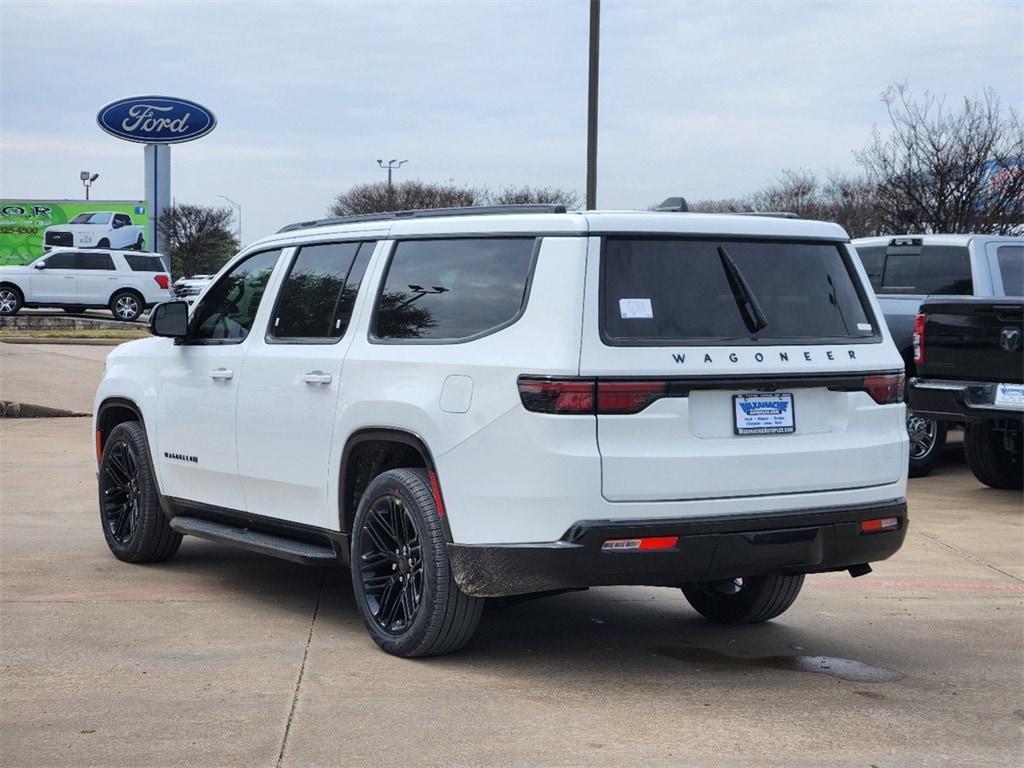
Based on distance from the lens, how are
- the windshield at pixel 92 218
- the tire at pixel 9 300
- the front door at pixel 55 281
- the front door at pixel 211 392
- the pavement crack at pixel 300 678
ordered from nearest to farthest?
the pavement crack at pixel 300 678, the front door at pixel 211 392, the tire at pixel 9 300, the front door at pixel 55 281, the windshield at pixel 92 218

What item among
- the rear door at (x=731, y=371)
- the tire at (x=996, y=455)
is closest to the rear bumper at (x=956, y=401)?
the tire at (x=996, y=455)

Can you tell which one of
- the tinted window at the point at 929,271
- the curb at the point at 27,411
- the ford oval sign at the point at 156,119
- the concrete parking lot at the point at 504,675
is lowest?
the concrete parking lot at the point at 504,675

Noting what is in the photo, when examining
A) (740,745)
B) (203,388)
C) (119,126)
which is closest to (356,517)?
(203,388)

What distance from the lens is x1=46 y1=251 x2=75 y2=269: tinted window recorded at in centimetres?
3550

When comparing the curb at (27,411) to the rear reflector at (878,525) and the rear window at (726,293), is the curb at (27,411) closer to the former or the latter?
the rear window at (726,293)

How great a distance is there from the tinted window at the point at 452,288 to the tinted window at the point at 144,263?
3134 cm

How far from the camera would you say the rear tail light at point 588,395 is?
200 inches

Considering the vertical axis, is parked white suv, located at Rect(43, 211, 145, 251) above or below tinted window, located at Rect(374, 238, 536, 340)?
above

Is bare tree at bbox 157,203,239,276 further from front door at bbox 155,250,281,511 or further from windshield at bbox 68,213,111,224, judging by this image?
front door at bbox 155,250,281,511

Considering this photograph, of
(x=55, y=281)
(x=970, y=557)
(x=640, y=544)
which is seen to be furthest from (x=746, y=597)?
(x=55, y=281)

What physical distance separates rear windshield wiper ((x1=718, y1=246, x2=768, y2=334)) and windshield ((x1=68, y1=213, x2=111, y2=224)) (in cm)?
5232

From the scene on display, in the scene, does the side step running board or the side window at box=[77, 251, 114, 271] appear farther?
the side window at box=[77, 251, 114, 271]

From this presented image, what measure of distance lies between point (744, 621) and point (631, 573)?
160cm

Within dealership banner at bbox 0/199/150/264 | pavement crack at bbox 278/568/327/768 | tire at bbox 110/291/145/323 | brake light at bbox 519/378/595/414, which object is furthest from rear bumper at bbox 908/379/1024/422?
dealership banner at bbox 0/199/150/264
